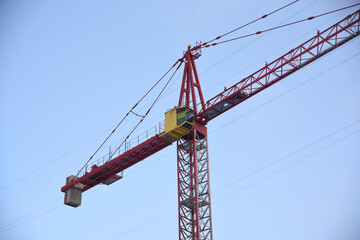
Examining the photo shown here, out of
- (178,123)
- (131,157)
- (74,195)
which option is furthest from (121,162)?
(178,123)

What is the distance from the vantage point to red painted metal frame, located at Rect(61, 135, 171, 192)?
52.1 meters

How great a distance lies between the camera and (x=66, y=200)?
5675 cm

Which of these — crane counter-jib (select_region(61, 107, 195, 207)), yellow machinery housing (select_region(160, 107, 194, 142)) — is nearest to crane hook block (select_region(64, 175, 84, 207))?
crane counter-jib (select_region(61, 107, 195, 207))

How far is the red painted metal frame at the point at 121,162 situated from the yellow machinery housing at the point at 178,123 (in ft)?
4.27

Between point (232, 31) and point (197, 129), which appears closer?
point (197, 129)

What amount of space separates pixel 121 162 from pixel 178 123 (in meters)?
8.12

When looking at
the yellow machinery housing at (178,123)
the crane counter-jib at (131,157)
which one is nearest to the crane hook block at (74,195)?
the crane counter-jib at (131,157)

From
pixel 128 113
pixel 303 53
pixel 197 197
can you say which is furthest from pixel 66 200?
pixel 303 53

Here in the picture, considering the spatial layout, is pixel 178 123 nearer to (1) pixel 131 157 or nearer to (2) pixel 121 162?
(1) pixel 131 157

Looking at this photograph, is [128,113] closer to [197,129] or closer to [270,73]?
[197,129]

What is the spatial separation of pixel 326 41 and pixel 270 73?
511 cm

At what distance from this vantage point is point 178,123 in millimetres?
49531

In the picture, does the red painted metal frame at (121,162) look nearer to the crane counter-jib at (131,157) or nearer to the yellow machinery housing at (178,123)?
the crane counter-jib at (131,157)

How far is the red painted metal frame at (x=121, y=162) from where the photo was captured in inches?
2050
